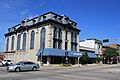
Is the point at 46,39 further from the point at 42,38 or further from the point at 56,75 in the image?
the point at 56,75

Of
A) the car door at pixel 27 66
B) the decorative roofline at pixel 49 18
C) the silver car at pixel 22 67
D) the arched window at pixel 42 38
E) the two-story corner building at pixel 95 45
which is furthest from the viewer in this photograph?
the two-story corner building at pixel 95 45

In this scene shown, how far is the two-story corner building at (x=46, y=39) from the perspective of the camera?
53906mm

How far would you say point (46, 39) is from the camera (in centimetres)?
5428

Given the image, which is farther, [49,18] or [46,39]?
[49,18]

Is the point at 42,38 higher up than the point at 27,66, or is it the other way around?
the point at 42,38

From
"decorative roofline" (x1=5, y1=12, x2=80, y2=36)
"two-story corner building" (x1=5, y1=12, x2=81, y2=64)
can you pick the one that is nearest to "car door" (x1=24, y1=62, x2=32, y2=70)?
"two-story corner building" (x1=5, y1=12, x2=81, y2=64)

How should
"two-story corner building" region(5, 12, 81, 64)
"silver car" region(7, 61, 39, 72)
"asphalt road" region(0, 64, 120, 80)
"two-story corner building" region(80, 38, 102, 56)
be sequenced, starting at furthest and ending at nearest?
"two-story corner building" region(80, 38, 102, 56), "two-story corner building" region(5, 12, 81, 64), "silver car" region(7, 61, 39, 72), "asphalt road" region(0, 64, 120, 80)

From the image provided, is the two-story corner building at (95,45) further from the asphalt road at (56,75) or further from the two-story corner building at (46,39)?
the asphalt road at (56,75)

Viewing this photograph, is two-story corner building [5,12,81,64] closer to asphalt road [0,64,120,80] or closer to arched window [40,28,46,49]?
arched window [40,28,46,49]

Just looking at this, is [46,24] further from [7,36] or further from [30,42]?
[7,36]

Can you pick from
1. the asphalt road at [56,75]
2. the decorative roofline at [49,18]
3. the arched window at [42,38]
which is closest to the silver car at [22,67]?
the asphalt road at [56,75]

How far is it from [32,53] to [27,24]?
391 inches

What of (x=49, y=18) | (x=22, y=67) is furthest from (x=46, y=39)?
(x=22, y=67)

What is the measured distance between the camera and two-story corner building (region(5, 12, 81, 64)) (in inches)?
2122
